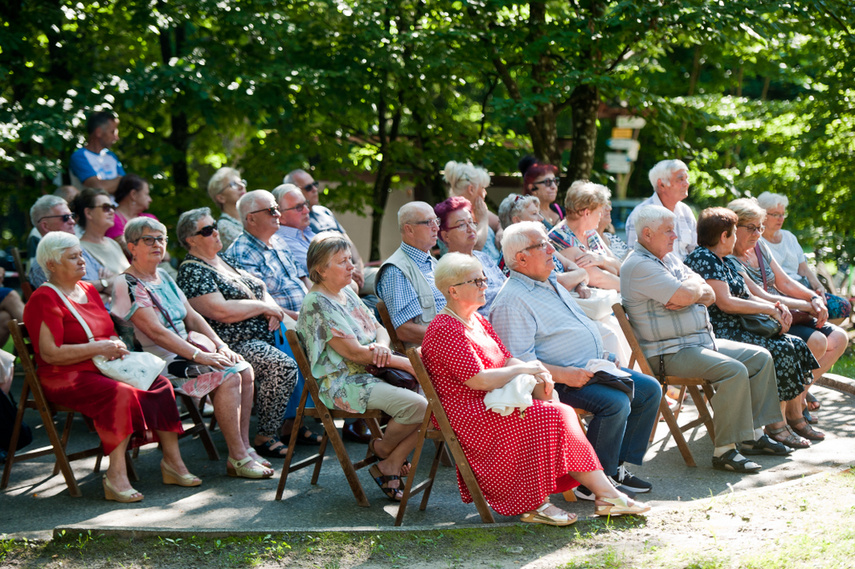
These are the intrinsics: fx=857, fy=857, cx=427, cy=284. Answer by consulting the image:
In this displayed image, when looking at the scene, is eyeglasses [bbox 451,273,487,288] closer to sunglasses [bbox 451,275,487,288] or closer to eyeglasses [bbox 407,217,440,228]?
sunglasses [bbox 451,275,487,288]

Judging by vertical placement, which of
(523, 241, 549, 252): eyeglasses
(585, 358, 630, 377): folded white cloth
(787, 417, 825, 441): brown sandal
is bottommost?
(787, 417, 825, 441): brown sandal

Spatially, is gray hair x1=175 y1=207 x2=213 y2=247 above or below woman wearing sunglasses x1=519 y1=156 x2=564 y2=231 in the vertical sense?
below

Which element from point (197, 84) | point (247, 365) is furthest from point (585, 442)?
point (197, 84)

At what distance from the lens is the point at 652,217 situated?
215 inches

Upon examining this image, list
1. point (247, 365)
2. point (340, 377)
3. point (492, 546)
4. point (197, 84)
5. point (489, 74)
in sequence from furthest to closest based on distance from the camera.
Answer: point (489, 74) < point (197, 84) < point (247, 365) < point (340, 377) < point (492, 546)

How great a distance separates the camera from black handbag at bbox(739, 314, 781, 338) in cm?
595

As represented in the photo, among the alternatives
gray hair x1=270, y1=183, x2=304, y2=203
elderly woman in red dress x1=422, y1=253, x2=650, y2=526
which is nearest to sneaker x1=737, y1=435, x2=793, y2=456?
elderly woman in red dress x1=422, y1=253, x2=650, y2=526

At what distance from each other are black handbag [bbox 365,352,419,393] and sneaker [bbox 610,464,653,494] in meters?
1.29

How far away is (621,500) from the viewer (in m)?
4.27

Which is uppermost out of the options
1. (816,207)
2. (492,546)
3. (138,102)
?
(138,102)

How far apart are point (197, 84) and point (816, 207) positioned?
726 centimetres

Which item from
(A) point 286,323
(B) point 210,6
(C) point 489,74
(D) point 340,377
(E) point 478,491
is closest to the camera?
(E) point 478,491

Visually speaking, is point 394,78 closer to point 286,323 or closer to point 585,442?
point 286,323

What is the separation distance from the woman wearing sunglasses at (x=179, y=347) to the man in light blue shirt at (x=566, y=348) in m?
1.72
